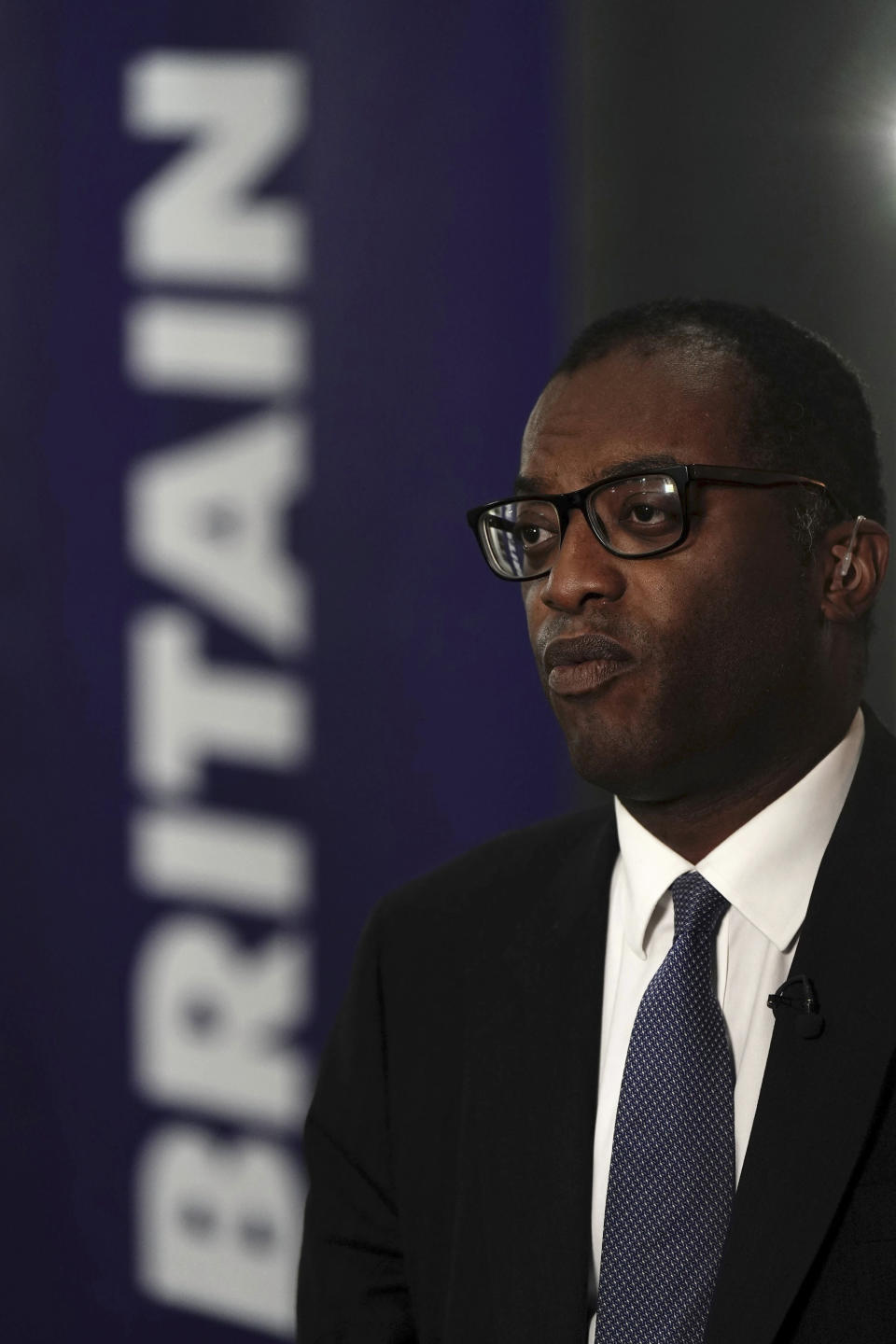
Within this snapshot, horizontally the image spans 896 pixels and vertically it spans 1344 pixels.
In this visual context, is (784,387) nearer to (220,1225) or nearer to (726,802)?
(726,802)

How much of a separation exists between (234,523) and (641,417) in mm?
1126

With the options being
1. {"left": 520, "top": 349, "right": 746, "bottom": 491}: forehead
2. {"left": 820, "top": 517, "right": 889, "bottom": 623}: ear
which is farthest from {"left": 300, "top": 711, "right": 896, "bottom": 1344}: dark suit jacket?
{"left": 520, "top": 349, "right": 746, "bottom": 491}: forehead

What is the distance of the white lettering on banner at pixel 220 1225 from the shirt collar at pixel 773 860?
121 centimetres

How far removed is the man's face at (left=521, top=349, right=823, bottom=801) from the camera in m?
1.44

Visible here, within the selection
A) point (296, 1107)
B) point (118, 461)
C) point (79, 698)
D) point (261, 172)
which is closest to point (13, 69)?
point (261, 172)

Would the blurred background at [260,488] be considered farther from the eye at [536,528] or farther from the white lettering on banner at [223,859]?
the eye at [536,528]

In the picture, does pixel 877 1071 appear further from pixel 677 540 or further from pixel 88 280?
pixel 88 280

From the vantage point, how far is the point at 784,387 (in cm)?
151

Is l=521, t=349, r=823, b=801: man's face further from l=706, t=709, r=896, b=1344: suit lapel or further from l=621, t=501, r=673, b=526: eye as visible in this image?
l=706, t=709, r=896, b=1344: suit lapel

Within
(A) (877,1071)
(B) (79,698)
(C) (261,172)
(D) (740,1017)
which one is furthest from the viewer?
(B) (79,698)

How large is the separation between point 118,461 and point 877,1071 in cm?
165

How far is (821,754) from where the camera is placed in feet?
4.99

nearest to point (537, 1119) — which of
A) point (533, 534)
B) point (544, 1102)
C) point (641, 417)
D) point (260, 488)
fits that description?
point (544, 1102)

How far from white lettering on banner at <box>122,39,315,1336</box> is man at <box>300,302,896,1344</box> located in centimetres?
87
